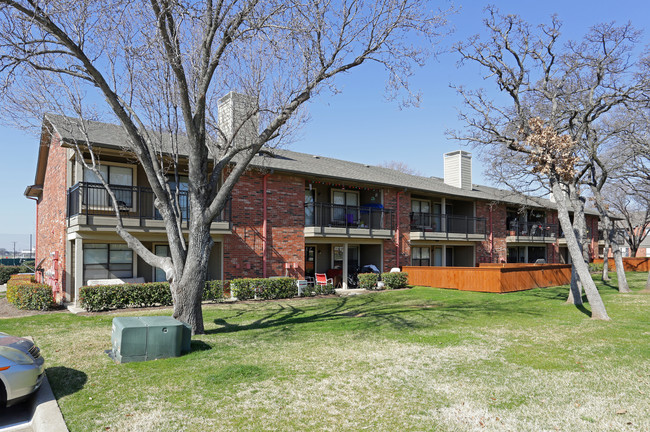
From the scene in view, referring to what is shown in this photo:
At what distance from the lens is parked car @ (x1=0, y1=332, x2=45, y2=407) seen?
522 centimetres

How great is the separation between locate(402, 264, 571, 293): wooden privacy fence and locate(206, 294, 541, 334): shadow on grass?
2.66 metres

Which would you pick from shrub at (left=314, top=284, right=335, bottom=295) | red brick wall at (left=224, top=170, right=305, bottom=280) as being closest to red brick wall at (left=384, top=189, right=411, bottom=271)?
shrub at (left=314, top=284, right=335, bottom=295)

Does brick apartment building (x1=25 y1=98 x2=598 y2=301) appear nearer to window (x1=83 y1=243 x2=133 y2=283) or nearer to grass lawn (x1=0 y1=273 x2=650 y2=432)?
window (x1=83 y1=243 x2=133 y2=283)

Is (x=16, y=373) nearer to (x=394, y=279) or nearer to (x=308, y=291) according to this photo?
(x=308, y=291)

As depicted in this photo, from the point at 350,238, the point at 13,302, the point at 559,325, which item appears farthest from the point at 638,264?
the point at 13,302

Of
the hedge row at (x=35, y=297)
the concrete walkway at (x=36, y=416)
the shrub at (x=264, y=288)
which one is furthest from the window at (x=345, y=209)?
the concrete walkway at (x=36, y=416)

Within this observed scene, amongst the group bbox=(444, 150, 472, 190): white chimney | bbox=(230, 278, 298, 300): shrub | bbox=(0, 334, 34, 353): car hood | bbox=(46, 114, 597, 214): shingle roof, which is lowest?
bbox=(230, 278, 298, 300): shrub

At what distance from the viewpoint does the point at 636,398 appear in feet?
18.1

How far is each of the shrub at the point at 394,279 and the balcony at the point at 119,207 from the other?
7.68 m

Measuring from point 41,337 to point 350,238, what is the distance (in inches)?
514

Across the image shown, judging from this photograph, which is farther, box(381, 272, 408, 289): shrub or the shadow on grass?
box(381, 272, 408, 289): shrub

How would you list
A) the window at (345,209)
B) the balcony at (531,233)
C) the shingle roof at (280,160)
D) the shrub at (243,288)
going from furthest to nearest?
the balcony at (531,233) → the window at (345,209) → the shrub at (243,288) → the shingle roof at (280,160)

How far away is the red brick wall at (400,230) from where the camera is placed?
21750 mm

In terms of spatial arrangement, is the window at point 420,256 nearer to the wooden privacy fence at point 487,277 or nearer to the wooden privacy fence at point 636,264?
the wooden privacy fence at point 487,277
